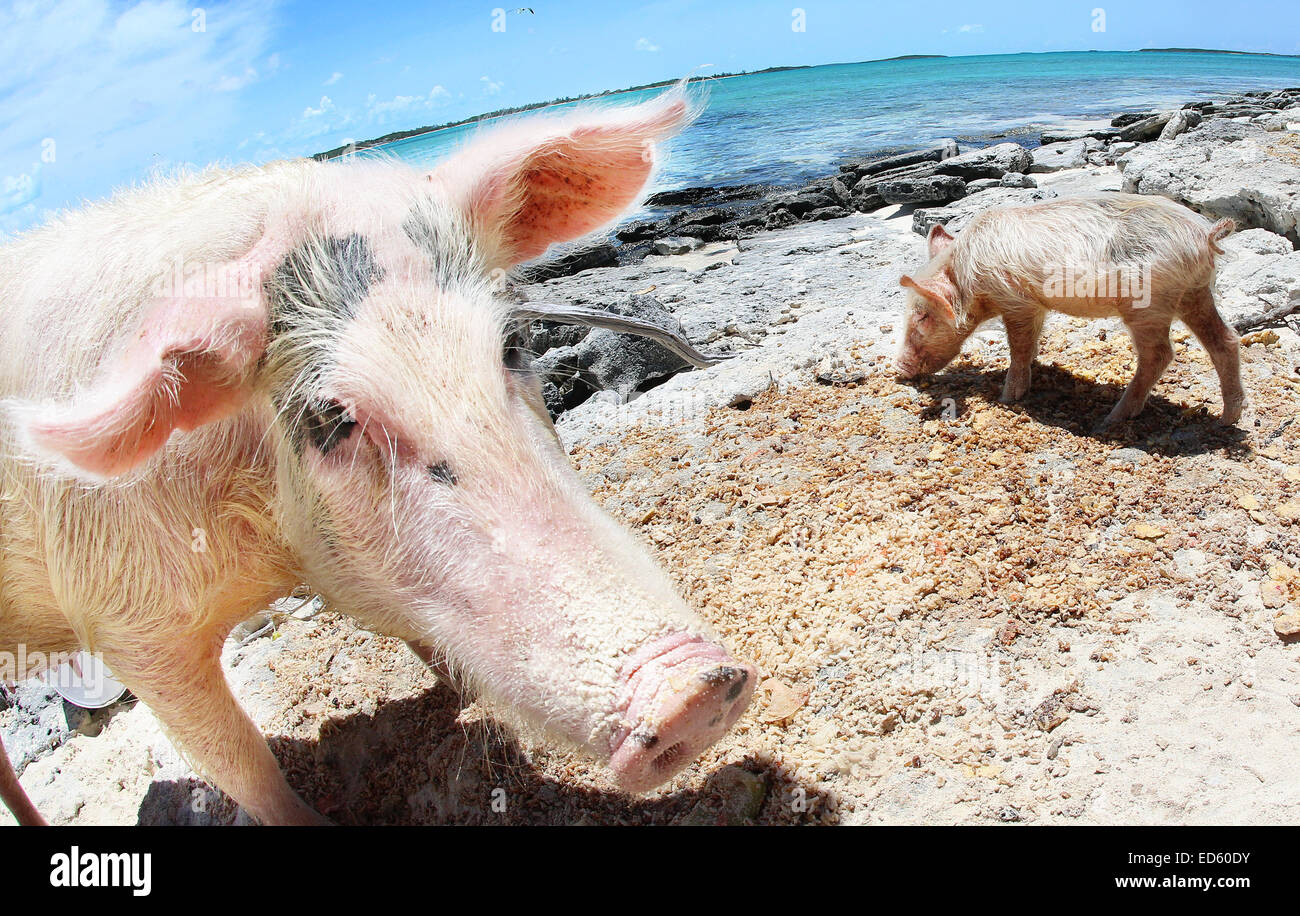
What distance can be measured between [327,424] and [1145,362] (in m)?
4.13

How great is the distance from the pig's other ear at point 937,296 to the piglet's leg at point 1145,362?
3.32 feet

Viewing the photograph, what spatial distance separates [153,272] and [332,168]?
0.64 meters

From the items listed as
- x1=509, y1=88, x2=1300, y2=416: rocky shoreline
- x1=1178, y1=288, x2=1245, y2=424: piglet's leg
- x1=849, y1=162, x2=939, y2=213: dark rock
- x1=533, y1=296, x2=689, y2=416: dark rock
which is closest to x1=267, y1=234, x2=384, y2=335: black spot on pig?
x1=509, y1=88, x2=1300, y2=416: rocky shoreline

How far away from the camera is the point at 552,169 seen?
2.78 metres

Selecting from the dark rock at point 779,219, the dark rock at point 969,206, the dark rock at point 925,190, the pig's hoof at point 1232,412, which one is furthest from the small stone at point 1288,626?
the dark rock at point 779,219

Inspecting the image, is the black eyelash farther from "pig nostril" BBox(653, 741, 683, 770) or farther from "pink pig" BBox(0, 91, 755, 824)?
"pig nostril" BBox(653, 741, 683, 770)

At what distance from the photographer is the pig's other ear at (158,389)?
1871 millimetres

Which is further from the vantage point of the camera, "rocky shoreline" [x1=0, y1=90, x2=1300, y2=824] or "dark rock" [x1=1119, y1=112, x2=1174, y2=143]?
"dark rock" [x1=1119, y1=112, x2=1174, y2=143]

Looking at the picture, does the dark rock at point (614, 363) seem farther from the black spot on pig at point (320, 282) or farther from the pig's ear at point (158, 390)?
the pig's ear at point (158, 390)

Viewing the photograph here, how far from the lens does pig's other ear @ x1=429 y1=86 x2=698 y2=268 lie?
260 cm

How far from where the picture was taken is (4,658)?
3.18 metres

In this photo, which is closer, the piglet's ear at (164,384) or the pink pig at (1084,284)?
the piglet's ear at (164,384)

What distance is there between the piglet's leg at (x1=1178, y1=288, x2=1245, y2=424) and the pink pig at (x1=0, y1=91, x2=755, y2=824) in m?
3.18
